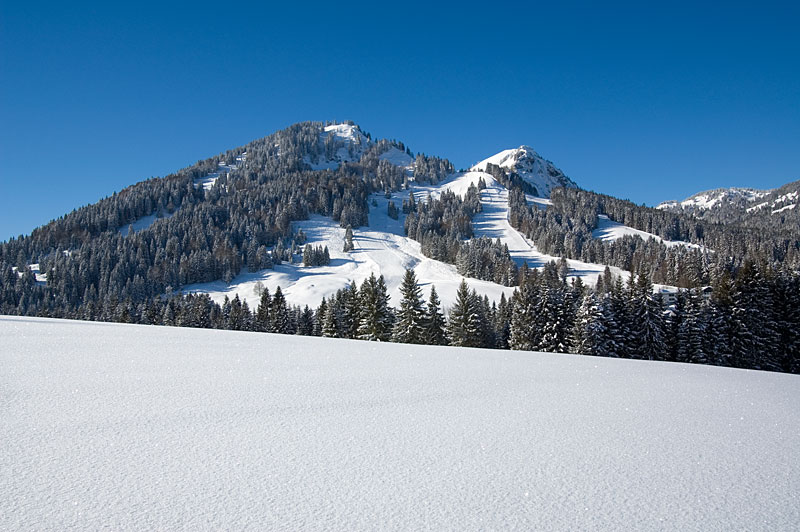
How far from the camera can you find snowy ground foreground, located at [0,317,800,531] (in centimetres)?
297

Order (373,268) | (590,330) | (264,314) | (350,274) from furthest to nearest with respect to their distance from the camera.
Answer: (373,268) < (350,274) < (264,314) < (590,330)

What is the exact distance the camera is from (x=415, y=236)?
149 m

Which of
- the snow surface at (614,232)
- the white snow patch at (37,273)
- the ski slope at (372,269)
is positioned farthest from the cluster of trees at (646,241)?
the white snow patch at (37,273)

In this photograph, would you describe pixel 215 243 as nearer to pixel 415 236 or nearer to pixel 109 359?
pixel 415 236

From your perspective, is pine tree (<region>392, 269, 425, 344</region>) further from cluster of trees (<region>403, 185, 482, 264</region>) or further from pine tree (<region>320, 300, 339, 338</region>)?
cluster of trees (<region>403, 185, 482, 264</region>)

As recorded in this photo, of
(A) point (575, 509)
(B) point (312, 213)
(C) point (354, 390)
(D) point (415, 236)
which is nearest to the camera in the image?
(A) point (575, 509)

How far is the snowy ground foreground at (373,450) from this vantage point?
2973mm

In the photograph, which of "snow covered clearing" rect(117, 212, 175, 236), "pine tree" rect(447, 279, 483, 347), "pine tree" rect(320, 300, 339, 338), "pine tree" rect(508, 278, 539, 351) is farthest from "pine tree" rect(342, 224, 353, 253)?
"pine tree" rect(508, 278, 539, 351)

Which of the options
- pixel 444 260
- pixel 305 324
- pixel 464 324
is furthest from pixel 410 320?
pixel 444 260

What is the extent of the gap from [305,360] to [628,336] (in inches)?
1165

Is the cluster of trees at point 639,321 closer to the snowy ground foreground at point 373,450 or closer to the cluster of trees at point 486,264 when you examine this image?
the snowy ground foreground at point 373,450

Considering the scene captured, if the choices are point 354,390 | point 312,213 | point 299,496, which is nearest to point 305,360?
point 354,390

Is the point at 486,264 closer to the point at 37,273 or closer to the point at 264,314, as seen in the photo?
the point at 264,314

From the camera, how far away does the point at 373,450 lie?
406 cm
